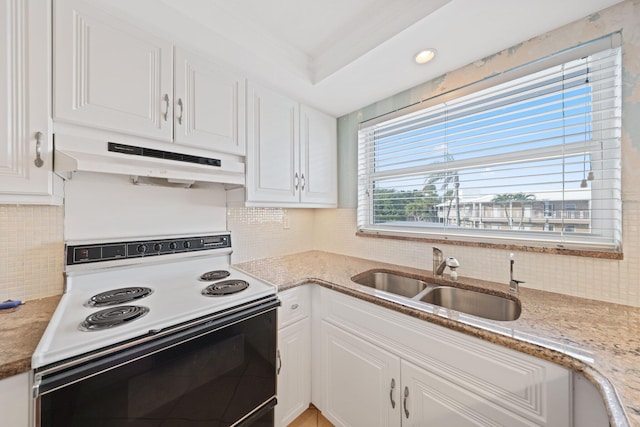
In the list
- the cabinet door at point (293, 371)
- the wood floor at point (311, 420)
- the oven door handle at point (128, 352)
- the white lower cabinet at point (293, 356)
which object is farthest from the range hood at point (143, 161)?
the wood floor at point (311, 420)

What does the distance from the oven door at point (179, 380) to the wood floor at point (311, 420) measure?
401 mm

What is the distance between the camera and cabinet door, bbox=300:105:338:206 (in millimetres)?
1917

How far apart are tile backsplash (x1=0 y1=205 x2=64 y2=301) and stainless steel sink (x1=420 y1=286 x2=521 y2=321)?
6.30 ft

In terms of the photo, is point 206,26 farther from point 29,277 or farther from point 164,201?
point 29,277

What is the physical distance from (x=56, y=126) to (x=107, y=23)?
51cm

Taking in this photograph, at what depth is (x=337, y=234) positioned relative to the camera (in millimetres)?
2281

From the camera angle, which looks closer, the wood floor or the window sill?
the window sill

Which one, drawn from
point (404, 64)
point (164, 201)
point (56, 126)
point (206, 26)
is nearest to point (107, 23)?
point (206, 26)

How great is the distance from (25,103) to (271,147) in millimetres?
1092

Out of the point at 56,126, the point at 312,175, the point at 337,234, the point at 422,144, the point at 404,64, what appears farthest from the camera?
the point at 337,234

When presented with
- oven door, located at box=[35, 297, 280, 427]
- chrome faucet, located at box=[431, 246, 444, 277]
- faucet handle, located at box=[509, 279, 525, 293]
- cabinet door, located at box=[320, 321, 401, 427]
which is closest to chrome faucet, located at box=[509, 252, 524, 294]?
faucet handle, located at box=[509, 279, 525, 293]

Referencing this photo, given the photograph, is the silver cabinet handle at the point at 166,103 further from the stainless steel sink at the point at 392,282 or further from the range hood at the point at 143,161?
the stainless steel sink at the point at 392,282

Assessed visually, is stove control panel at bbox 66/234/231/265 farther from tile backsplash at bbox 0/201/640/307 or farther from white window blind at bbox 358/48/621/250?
white window blind at bbox 358/48/621/250

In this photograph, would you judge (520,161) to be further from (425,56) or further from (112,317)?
(112,317)
